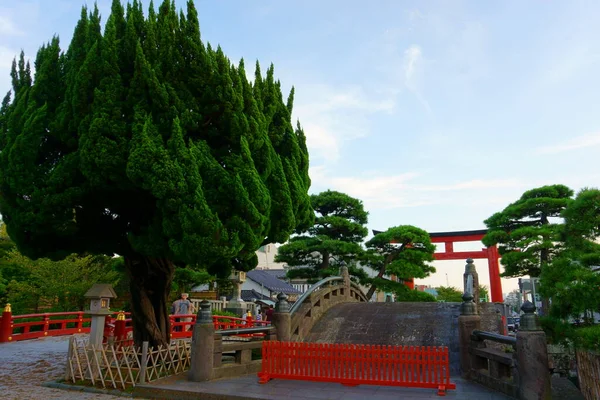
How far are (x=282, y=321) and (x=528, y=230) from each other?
12879 mm

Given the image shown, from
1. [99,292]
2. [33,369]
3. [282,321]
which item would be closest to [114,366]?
[99,292]

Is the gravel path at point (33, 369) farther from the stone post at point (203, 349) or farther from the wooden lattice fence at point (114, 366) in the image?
the stone post at point (203, 349)

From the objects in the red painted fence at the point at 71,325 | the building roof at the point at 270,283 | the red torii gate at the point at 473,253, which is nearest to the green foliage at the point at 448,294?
the building roof at the point at 270,283

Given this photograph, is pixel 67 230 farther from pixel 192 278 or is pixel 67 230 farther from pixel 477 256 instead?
pixel 477 256

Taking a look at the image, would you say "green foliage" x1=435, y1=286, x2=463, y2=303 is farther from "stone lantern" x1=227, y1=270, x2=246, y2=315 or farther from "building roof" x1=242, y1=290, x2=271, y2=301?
"stone lantern" x1=227, y1=270, x2=246, y2=315

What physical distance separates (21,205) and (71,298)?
1536 centimetres

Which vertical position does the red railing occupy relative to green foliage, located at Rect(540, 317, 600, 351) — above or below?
below

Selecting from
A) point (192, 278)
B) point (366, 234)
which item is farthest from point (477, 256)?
point (192, 278)

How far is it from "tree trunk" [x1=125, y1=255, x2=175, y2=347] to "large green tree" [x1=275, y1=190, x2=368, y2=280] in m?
11.2

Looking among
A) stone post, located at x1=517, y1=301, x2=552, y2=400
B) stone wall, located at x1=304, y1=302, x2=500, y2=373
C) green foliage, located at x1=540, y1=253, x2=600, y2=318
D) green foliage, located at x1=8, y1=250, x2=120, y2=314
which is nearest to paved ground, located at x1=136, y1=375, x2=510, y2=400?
stone post, located at x1=517, y1=301, x2=552, y2=400

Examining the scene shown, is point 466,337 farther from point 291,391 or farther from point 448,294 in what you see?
point 448,294

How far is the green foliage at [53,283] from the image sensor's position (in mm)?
20703

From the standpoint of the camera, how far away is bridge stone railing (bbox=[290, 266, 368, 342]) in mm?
12216

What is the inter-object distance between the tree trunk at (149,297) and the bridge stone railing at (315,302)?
3479 mm
